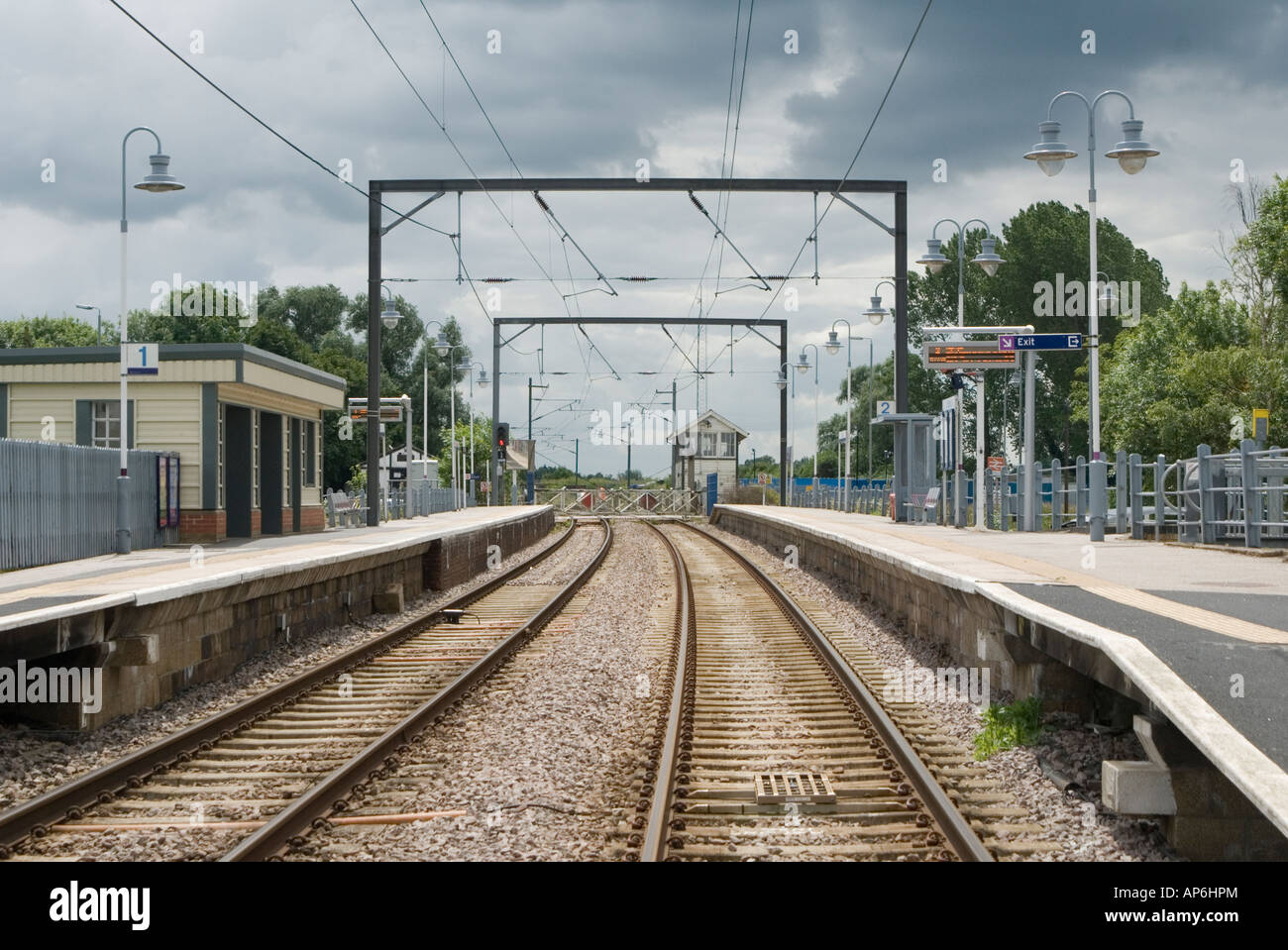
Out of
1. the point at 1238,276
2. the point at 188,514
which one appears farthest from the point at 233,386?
the point at 1238,276

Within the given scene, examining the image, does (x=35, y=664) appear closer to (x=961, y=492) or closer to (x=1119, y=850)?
(x=1119, y=850)

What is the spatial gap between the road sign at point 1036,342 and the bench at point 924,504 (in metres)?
8.18

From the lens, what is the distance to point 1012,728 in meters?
9.38

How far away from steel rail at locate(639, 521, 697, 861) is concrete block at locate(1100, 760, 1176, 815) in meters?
2.30

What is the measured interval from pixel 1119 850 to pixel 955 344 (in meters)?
20.1

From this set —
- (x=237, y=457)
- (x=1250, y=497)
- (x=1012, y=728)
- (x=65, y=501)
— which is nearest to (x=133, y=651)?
(x=1012, y=728)

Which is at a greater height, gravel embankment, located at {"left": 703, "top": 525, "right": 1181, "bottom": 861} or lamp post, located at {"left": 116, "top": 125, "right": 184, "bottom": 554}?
lamp post, located at {"left": 116, "top": 125, "right": 184, "bottom": 554}

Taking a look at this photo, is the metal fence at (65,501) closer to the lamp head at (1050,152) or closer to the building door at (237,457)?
the building door at (237,457)

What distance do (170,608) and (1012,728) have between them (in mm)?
6718

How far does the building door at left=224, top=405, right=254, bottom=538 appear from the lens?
2641cm

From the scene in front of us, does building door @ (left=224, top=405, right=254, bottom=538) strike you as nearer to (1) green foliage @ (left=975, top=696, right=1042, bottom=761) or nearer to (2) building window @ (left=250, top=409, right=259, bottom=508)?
(2) building window @ (left=250, top=409, right=259, bottom=508)

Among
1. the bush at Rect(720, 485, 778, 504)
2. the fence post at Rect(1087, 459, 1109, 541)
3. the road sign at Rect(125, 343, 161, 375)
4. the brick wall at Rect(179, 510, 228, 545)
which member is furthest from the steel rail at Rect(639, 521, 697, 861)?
the bush at Rect(720, 485, 778, 504)

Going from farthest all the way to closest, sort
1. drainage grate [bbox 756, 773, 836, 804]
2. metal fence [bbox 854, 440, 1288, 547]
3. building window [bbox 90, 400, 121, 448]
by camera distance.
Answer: building window [bbox 90, 400, 121, 448] < metal fence [bbox 854, 440, 1288, 547] < drainage grate [bbox 756, 773, 836, 804]

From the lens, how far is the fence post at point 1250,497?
1705cm
